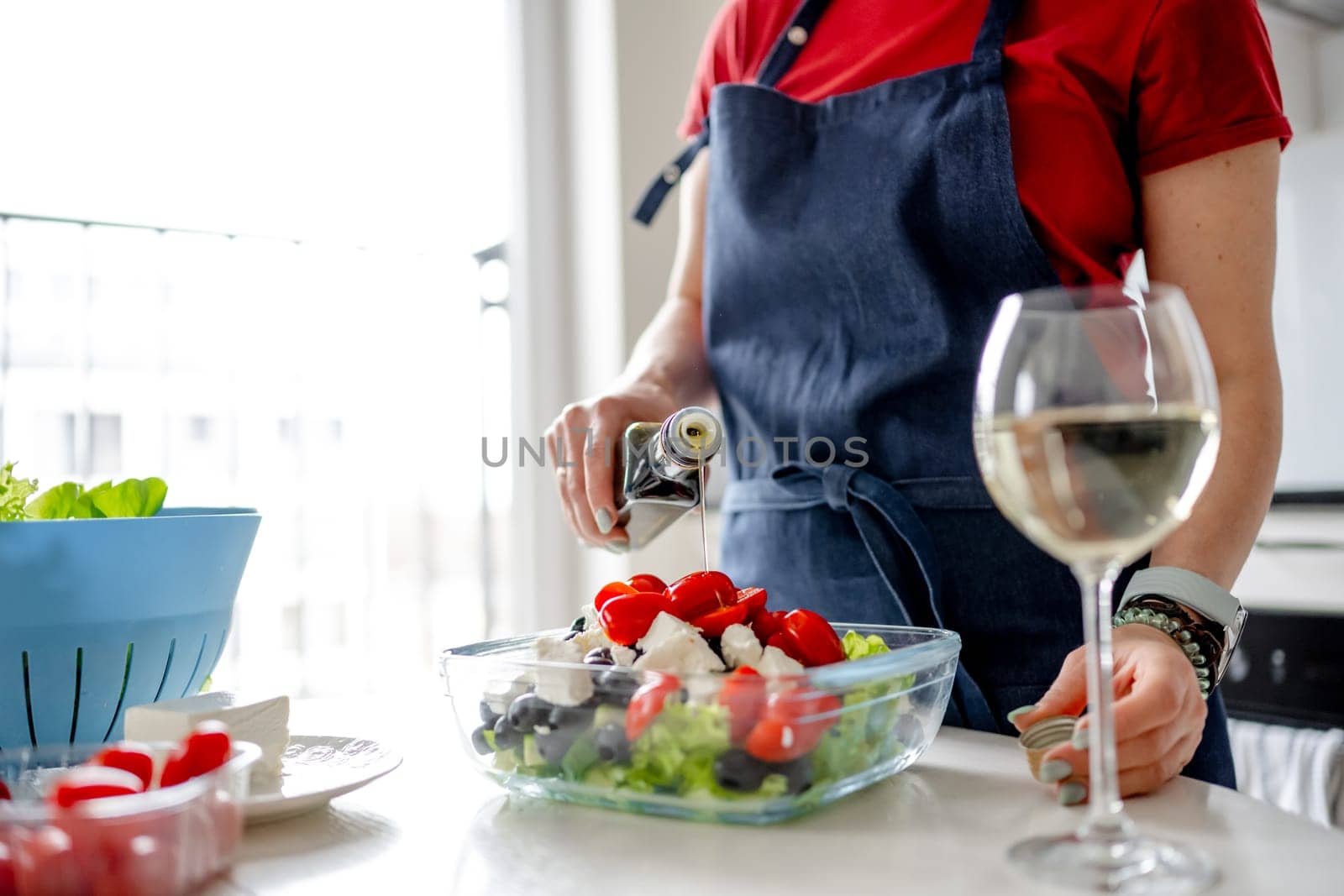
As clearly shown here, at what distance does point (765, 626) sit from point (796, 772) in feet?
0.40

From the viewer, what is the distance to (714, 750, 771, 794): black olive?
0.52 metres

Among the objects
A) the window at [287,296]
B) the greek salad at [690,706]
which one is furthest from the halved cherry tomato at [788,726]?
the window at [287,296]

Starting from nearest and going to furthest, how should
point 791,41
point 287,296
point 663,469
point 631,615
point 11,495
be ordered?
point 631,615
point 11,495
point 663,469
point 791,41
point 287,296

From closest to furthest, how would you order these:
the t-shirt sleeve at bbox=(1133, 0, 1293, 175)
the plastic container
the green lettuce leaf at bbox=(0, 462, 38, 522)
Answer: the plastic container, the green lettuce leaf at bbox=(0, 462, 38, 522), the t-shirt sleeve at bbox=(1133, 0, 1293, 175)

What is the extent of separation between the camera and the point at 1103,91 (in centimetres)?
94

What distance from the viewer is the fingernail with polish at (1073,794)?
22.0 inches

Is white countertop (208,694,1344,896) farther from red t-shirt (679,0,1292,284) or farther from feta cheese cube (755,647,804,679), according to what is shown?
red t-shirt (679,0,1292,284)

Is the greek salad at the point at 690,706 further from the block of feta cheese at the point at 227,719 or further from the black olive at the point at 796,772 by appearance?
the block of feta cheese at the point at 227,719

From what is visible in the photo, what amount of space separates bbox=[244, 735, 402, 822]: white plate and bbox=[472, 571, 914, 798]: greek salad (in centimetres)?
7

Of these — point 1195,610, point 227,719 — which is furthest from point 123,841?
point 1195,610

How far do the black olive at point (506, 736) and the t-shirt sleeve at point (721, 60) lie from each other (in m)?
0.91

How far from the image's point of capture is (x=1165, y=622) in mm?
680

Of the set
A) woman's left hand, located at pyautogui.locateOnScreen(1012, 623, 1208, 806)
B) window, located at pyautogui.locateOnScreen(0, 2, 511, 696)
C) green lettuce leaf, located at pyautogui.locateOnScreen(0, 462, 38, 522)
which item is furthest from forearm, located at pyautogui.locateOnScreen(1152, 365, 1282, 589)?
window, located at pyautogui.locateOnScreen(0, 2, 511, 696)

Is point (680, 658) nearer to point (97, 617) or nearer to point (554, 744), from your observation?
point (554, 744)
